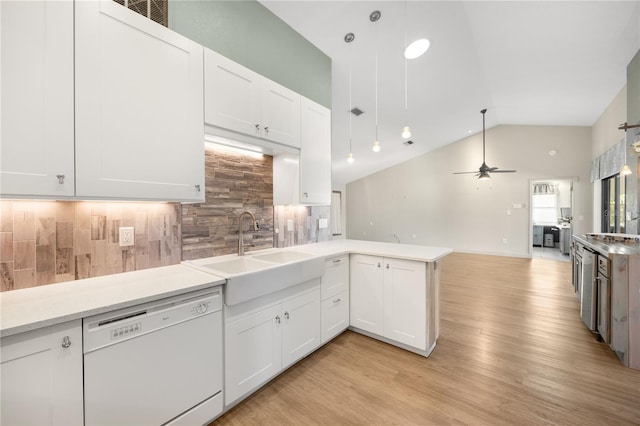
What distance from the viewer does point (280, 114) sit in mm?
2289

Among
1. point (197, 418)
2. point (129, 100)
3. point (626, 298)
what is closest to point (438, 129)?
point (626, 298)

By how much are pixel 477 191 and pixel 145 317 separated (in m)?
8.10

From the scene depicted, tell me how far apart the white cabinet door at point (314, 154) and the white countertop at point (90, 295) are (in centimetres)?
131

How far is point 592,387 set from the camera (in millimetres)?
1922

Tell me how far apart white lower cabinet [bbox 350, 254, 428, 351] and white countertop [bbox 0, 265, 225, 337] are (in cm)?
149

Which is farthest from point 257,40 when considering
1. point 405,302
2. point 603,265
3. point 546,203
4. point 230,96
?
point 546,203

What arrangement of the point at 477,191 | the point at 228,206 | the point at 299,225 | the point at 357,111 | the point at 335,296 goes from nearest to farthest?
the point at 228,206 → the point at 335,296 → the point at 299,225 → the point at 357,111 → the point at 477,191

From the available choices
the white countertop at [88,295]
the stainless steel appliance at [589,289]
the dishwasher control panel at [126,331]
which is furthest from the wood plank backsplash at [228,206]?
the stainless steel appliance at [589,289]

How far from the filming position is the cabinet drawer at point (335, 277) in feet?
7.72

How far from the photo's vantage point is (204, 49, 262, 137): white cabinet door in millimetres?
1790

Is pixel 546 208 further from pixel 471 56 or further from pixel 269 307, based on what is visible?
pixel 269 307

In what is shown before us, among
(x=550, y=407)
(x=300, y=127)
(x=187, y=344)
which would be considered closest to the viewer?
(x=187, y=344)

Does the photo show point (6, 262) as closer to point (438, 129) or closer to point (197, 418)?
point (197, 418)

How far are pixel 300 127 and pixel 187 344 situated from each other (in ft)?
6.44
